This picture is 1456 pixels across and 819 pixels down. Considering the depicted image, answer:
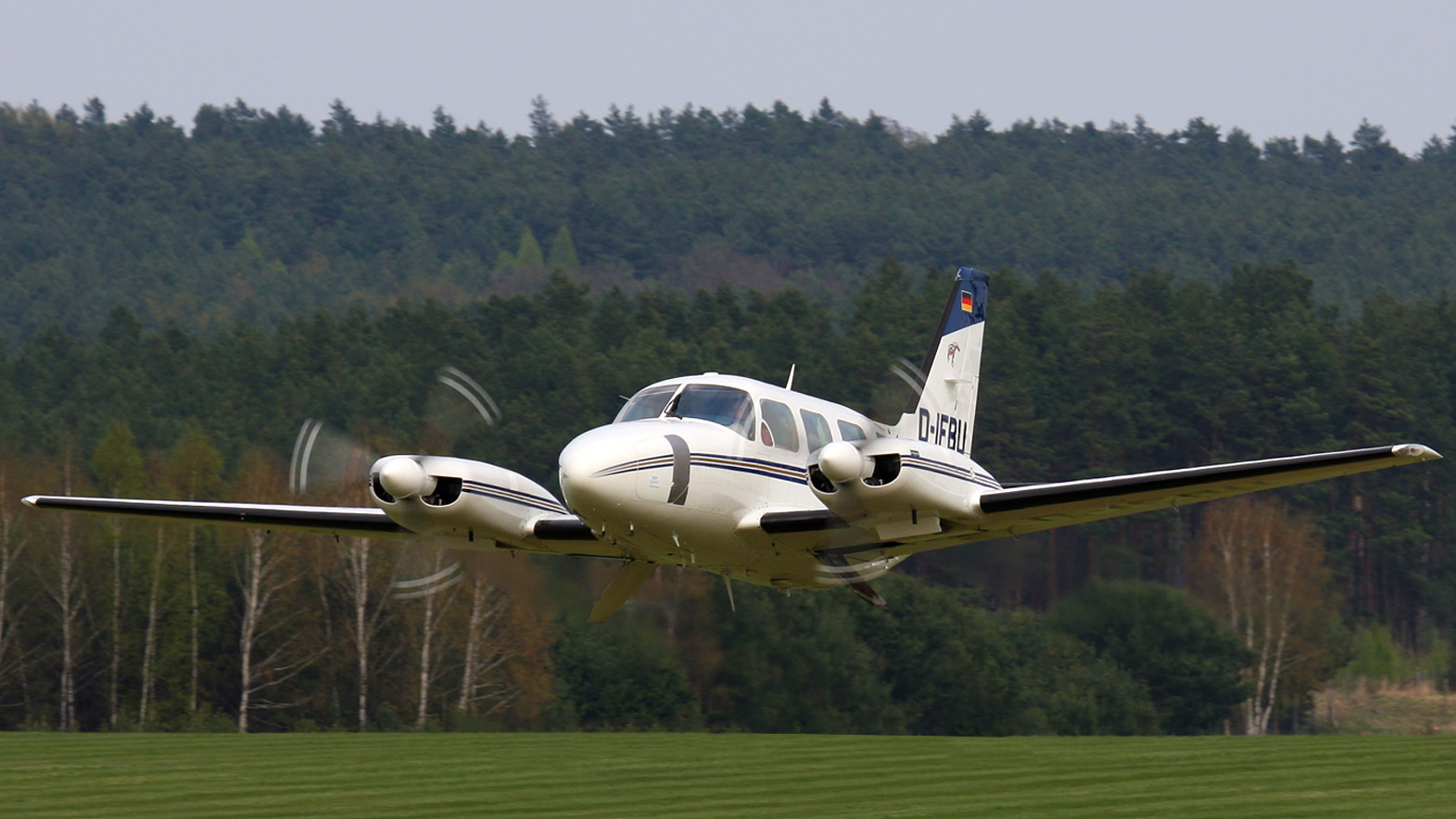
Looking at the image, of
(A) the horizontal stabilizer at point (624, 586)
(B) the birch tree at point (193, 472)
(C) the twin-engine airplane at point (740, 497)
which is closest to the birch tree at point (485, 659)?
(B) the birch tree at point (193, 472)

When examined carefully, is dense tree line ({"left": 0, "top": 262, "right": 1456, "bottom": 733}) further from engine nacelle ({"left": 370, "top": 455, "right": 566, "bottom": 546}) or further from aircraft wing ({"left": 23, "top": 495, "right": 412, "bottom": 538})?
engine nacelle ({"left": 370, "top": 455, "right": 566, "bottom": 546})

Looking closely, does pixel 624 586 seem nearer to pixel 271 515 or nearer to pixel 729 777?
pixel 729 777

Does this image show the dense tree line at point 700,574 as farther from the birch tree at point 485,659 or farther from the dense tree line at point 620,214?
the dense tree line at point 620,214

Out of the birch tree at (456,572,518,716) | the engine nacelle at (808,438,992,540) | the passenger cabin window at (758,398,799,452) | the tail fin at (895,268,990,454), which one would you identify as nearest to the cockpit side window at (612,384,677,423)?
Result: the passenger cabin window at (758,398,799,452)

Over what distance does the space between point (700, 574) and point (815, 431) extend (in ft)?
59.3

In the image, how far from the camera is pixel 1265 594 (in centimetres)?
3884

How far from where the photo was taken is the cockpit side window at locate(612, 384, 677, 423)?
18.5 meters

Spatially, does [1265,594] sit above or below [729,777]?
above

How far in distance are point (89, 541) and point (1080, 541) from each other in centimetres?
2787

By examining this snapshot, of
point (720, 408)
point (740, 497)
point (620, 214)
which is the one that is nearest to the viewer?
point (740, 497)

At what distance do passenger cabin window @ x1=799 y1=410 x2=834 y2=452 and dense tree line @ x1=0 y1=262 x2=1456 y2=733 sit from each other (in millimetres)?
2391

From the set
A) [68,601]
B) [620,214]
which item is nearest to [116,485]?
[68,601]

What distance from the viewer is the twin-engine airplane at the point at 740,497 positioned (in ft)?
57.1

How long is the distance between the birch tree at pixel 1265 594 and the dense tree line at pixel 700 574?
0.98 ft
